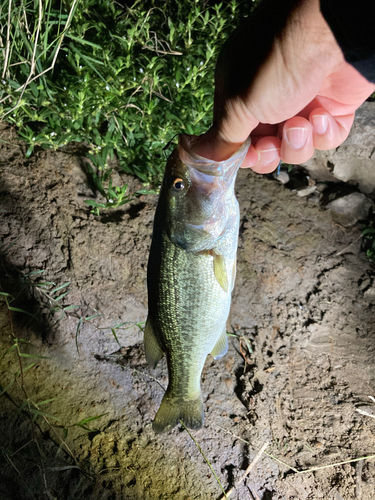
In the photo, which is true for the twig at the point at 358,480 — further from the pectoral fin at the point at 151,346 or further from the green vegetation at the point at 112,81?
the green vegetation at the point at 112,81

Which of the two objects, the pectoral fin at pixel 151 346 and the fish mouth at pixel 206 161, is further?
the pectoral fin at pixel 151 346

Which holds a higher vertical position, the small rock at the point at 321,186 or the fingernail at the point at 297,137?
the fingernail at the point at 297,137

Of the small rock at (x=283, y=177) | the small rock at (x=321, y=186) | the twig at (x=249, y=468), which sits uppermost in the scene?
the small rock at (x=283, y=177)

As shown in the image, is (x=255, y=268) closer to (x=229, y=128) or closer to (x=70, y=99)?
(x=229, y=128)

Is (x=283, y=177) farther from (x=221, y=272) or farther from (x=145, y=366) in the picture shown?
(x=145, y=366)

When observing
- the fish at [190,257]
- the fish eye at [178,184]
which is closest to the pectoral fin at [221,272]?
the fish at [190,257]

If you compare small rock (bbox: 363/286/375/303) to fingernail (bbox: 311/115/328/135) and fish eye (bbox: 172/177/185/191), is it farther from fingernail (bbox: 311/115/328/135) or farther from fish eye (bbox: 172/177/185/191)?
fish eye (bbox: 172/177/185/191)
